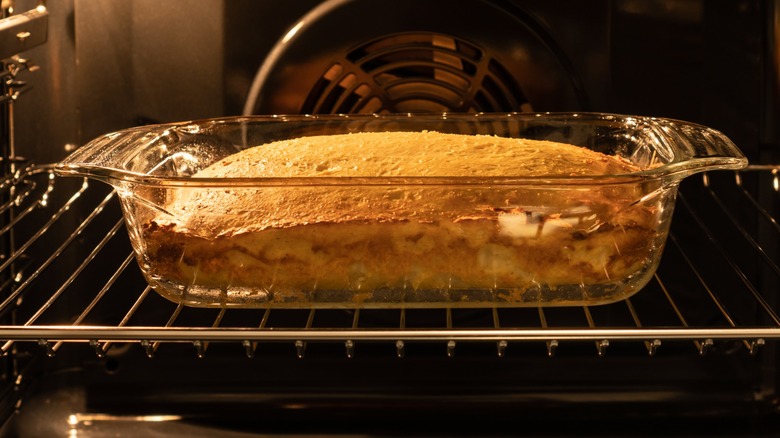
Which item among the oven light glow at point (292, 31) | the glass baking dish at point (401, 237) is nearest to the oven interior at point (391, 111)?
the oven light glow at point (292, 31)

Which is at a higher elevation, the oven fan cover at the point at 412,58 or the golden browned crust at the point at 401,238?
the oven fan cover at the point at 412,58

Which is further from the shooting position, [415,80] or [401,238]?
[415,80]

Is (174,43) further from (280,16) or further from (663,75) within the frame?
(663,75)

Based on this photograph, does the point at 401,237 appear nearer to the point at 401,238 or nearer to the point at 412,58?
the point at 401,238

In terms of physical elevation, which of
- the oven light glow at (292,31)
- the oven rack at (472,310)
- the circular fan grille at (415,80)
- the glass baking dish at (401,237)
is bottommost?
the oven rack at (472,310)

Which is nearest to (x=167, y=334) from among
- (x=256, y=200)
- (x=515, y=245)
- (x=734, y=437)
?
(x=256, y=200)

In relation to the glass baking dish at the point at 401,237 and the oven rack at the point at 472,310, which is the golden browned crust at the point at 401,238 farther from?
the oven rack at the point at 472,310

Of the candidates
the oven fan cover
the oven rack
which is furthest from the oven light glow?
the oven rack

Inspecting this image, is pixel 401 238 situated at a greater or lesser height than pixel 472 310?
greater

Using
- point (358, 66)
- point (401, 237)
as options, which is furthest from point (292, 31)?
point (401, 237)
